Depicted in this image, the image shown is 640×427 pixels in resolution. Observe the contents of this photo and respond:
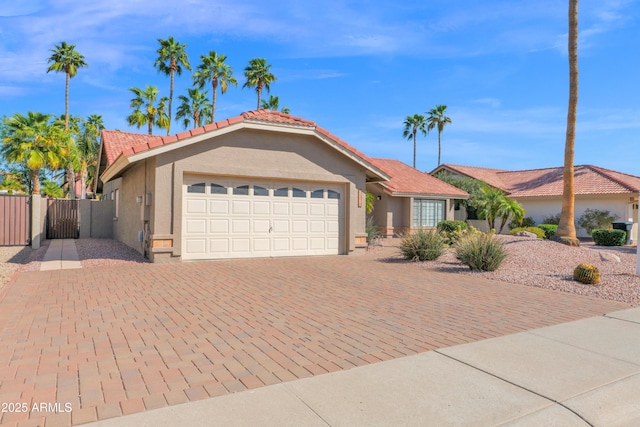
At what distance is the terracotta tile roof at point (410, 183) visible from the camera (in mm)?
25156

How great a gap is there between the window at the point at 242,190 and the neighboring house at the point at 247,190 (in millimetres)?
32

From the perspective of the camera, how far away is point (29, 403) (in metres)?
3.63

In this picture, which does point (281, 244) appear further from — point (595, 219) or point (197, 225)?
point (595, 219)

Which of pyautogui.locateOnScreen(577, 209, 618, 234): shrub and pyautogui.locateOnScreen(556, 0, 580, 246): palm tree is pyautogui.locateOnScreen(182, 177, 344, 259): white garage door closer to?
pyautogui.locateOnScreen(556, 0, 580, 246): palm tree

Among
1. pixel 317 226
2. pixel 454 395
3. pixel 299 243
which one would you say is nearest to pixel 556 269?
pixel 317 226

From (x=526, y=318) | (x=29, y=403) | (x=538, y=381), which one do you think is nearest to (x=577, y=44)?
(x=526, y=318)

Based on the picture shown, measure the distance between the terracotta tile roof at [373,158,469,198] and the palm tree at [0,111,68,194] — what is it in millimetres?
18925

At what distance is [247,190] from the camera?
45.0ft

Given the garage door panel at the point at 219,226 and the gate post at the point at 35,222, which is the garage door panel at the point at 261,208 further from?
the gate post at the point at 35,222

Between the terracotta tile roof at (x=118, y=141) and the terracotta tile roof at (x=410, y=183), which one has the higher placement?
the terracotta tile roof at (x=118, y=141)

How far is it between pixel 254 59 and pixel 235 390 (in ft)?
129

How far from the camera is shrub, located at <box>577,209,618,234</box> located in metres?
28.3

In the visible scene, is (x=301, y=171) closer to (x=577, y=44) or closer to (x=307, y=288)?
(x=307, y=288)

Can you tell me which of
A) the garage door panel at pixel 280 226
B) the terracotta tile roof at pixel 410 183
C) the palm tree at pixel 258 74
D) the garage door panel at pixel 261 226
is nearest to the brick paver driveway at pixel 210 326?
the garage door panel at pixel 261 226
